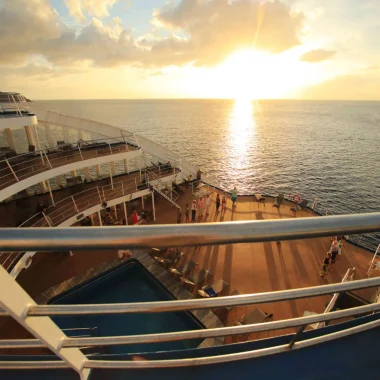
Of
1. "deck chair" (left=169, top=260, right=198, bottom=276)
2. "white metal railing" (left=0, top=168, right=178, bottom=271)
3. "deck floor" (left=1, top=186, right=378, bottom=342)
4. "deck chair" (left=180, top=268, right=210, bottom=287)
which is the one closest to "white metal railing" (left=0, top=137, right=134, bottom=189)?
"white metal railing" (left=0, top=168, right=178, bottom=271)

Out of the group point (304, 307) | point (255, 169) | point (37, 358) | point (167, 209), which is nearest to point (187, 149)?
point (255, 169)

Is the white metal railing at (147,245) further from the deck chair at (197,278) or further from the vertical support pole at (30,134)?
the vertical support pole at (30,134)

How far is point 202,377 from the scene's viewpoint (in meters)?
1.42

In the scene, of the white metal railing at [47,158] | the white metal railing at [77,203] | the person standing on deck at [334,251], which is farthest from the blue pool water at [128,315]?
the person standing on deck at [334,251]

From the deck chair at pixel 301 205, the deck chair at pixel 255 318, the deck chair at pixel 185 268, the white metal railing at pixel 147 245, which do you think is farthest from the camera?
the deck chair at pixel 301 205

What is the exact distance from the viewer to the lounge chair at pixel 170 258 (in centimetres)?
1126

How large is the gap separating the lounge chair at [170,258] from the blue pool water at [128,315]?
1.68 m

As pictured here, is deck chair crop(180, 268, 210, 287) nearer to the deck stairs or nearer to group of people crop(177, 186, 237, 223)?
group of people crop(177, 186, 237, 223)

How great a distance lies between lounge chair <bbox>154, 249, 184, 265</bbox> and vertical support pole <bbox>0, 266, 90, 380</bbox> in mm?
10146

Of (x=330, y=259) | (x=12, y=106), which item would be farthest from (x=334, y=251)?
(x=12, y=106)

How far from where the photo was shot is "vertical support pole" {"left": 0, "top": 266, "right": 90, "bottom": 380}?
0.89m

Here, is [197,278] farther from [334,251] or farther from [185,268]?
[334,251]

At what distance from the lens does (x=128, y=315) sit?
250 inches

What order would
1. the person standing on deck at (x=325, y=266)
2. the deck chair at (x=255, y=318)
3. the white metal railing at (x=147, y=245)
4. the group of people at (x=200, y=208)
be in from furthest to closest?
the group of people at (x=200, y=208)
the person standing on deck at (x=325, y=266)
the deck chair at (x=255, y=318)
the white metal railing at (x=147, y=245)
